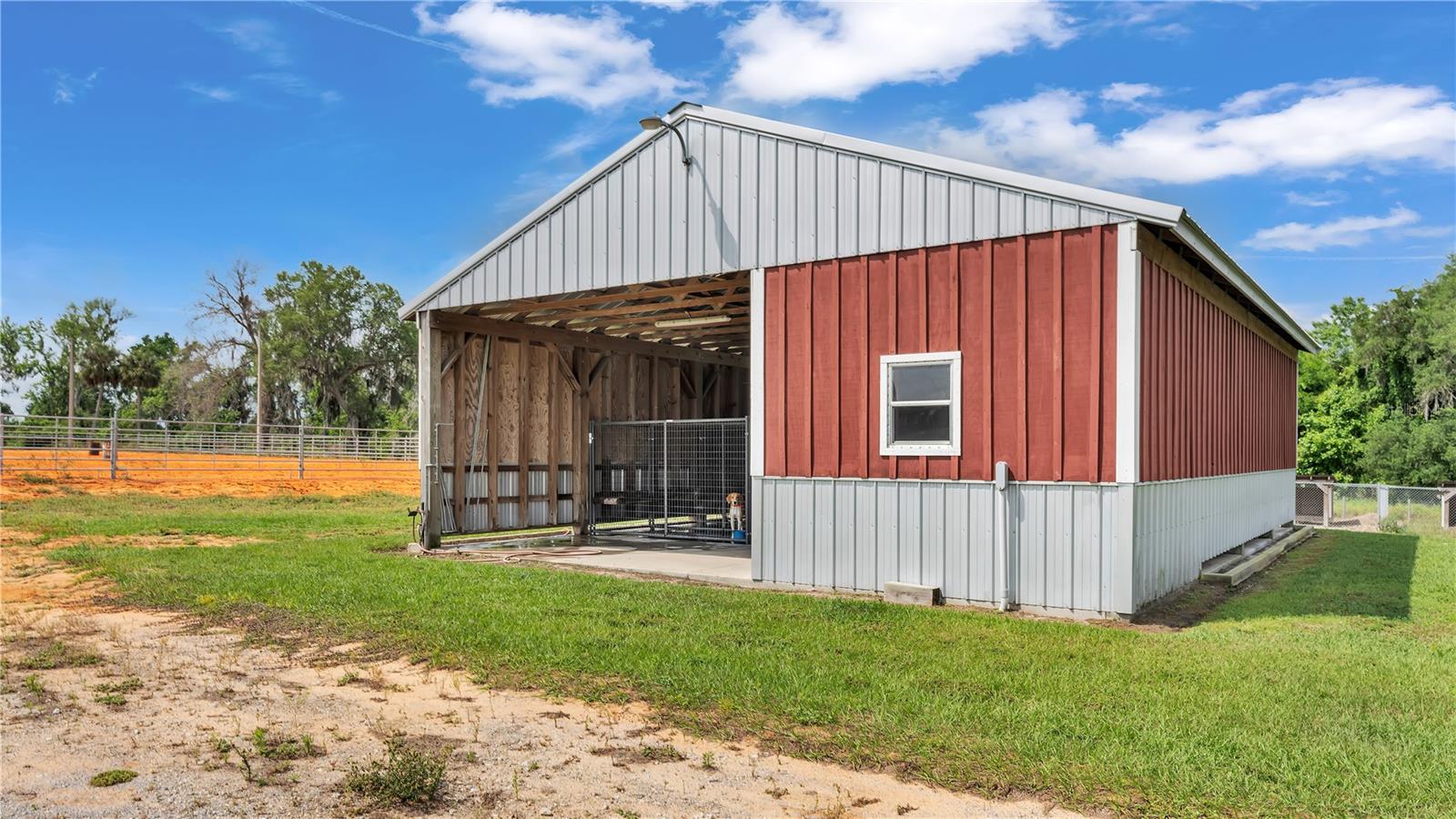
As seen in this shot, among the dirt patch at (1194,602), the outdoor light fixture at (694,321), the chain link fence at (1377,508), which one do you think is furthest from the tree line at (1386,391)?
the outdoor light fixture at (694,321)

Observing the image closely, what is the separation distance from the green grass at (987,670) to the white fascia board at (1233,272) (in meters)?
3.55

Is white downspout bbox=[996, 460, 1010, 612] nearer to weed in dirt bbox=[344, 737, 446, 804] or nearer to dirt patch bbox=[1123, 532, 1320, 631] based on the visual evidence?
dirt patch bbox=[1123, 532, 1320, 631]

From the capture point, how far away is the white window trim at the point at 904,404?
931cm

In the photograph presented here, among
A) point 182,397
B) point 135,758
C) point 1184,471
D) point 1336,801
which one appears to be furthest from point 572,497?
point 182,397

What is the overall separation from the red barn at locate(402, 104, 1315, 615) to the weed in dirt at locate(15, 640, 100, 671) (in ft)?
20.4

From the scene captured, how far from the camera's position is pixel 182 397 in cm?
5094

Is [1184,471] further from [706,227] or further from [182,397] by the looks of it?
[182,397]

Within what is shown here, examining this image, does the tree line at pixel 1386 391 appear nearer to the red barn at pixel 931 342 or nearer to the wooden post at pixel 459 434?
the red barn at pixel 931 342

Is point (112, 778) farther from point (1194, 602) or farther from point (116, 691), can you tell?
point (1194, 602)

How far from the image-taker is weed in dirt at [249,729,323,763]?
483 centimetres

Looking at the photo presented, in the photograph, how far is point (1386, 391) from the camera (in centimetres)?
4325

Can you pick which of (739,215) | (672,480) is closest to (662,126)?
(739,215)

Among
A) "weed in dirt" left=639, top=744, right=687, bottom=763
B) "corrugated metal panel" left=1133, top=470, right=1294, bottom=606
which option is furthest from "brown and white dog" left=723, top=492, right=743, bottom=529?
"weed in dirt" left=639, top=744, right=687, bottom=763

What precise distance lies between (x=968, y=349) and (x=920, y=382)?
0.61 m
